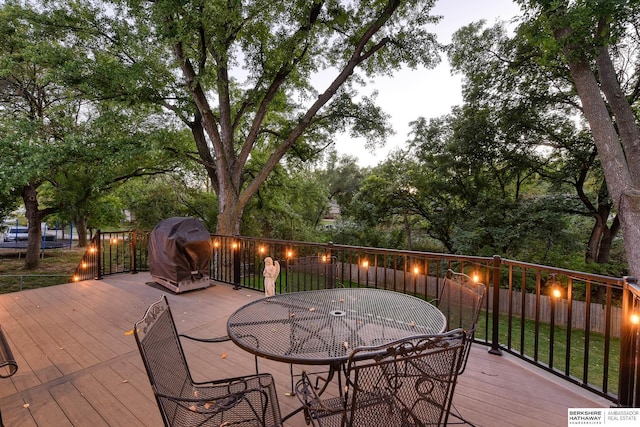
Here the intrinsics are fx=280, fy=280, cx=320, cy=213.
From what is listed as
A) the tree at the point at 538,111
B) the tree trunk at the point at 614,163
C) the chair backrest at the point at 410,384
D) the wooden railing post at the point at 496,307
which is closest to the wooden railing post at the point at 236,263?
the wooden railing post at the point at 496,307

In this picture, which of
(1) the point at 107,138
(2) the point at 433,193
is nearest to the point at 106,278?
(1) the point at 107,138

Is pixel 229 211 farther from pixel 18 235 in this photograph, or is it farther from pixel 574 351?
pixel 18 235

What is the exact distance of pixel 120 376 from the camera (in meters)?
2.36

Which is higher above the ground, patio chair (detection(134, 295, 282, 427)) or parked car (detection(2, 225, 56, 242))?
patio chair (detection(134, 295, 282, 427))

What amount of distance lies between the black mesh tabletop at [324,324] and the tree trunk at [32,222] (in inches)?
484

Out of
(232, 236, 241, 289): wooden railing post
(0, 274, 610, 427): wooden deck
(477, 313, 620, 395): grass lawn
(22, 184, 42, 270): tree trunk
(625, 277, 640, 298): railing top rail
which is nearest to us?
(625, 277, 640, 298): railing top rail

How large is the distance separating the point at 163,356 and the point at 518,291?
1016 centimetres

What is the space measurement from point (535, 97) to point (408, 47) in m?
3.78

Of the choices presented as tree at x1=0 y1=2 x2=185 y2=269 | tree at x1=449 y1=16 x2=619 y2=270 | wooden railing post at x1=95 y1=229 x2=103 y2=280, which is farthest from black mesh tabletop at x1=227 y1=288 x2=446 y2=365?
tree at x1=449 y1=16 x2=619 y2=270

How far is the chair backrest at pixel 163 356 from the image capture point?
117cm

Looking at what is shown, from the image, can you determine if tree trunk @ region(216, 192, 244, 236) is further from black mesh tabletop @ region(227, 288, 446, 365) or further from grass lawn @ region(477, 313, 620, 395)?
grass lawn @ region(477, 313, 620, 395)

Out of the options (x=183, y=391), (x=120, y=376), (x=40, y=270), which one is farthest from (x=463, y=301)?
(x=40, y=270)

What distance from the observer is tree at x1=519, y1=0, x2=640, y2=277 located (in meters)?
4.73

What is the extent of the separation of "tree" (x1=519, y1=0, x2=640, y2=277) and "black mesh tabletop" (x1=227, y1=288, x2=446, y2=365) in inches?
219
